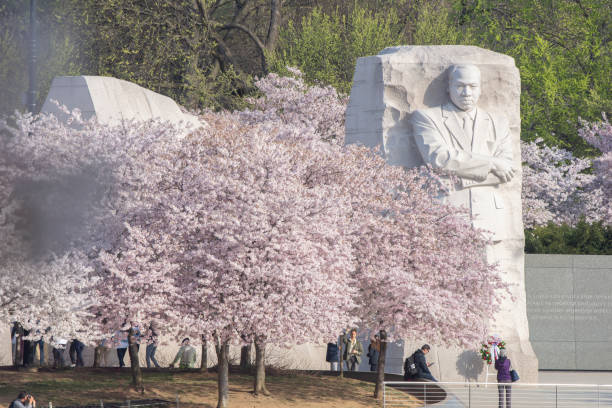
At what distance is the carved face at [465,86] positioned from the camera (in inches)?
1041

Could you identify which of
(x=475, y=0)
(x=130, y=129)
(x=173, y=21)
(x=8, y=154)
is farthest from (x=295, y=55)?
(x=8, y=154)

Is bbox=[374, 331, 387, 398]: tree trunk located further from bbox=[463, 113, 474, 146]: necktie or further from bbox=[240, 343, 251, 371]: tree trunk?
bbox=[463, 113, 474, 146]: necktie

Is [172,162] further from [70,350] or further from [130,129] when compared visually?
[70,350]

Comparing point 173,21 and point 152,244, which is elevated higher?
point 173,21

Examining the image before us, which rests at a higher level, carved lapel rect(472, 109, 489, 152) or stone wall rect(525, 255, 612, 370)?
carved lapel rect(472, 109, 489, 152)

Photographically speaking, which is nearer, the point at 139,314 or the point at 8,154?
the point at 8,154

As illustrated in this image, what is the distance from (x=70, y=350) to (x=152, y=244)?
28.8 feet

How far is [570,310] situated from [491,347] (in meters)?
6.68

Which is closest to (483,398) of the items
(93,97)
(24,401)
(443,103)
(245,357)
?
(245,357)

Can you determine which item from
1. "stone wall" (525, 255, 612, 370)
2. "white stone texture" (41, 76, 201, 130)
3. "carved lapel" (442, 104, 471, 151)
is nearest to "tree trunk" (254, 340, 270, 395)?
"white stone texture" (41, 76, 201, 130)

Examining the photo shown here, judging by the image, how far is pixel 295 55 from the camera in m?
43.6

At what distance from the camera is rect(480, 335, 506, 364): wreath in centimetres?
2414

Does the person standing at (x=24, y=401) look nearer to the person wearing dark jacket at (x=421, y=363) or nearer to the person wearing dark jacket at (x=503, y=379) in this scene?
the person wearing dark jacket at (x=503, y=379)

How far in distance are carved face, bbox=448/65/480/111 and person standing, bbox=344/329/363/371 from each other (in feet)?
21.0
